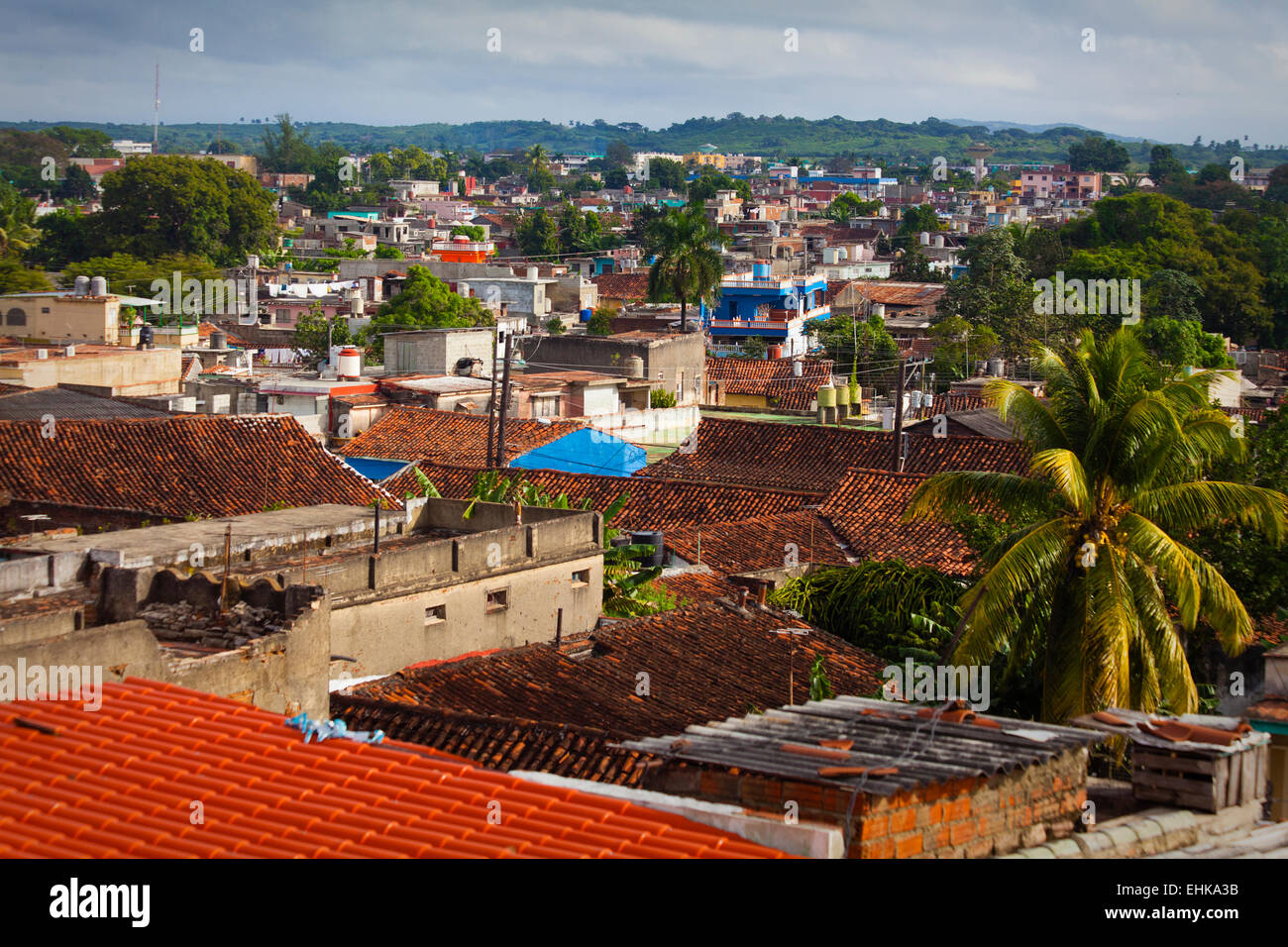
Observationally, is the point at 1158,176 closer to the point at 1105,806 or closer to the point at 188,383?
the point at 188,383

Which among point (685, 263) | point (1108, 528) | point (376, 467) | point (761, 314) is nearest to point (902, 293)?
point (761, 314)

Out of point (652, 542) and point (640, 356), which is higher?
point (640, 356)

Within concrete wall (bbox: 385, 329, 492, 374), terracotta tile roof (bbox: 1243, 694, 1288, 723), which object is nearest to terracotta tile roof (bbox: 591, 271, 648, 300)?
concrete wall (bbox: 385, 329, 492, 374)

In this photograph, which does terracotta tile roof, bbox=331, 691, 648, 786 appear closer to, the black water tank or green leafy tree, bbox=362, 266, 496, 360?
the black water tank

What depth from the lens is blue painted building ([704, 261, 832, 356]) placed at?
223 feet

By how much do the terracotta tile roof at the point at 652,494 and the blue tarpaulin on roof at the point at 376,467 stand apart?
325cm

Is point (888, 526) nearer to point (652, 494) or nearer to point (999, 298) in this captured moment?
point (652, 494)

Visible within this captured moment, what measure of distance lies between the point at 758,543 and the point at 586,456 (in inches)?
367

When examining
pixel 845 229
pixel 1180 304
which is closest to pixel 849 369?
pixel 1180 304

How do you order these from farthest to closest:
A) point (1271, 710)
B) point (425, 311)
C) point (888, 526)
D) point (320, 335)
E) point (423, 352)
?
point (425, 311) < point (320, 335) < point (423, 352) < point (888, 526) < point (1271, 710)

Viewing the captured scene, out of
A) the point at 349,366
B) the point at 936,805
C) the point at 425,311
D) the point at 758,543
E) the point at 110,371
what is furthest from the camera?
the point at 425,311

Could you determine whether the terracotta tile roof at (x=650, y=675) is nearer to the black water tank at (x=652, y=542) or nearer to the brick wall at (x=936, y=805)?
the black water tank at (x=652, y=542)

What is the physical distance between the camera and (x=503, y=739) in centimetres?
1331

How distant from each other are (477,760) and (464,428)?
23.1 m
